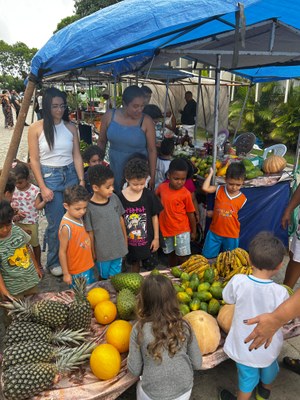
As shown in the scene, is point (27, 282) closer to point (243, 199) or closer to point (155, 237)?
point (155, 237)

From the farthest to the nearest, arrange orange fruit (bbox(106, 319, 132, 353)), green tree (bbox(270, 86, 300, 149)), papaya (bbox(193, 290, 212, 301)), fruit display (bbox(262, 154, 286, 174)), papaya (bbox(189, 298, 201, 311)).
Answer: green tree (bbox(270, 86, 300, 149)), fruit display (bbox(262, 154, 286, 174)), papaya (bbox(193, 290, 212, 301)), papaya (bbox(189, 298, 201, 311)), orange fruit (bbox(106, 319, 132, 353))

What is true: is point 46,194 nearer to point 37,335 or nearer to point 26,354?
point 37,335

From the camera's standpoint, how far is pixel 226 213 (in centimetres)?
392

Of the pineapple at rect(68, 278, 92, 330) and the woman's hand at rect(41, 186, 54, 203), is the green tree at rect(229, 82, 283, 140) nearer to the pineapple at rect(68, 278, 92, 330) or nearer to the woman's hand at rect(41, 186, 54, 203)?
the woman's hand at rect(41, 186, 54, 203)

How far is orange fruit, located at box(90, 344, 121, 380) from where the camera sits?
2.07 meters

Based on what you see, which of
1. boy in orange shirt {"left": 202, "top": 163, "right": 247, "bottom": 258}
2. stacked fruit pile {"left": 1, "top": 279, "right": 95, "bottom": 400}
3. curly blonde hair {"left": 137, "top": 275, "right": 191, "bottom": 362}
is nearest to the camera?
curly blonde hair {"left": 137, "top": 275, "right": 191, "bottom": 362}

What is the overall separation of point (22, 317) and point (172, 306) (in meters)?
1.21

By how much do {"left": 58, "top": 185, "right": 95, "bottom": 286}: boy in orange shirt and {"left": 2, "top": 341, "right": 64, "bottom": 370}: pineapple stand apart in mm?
860

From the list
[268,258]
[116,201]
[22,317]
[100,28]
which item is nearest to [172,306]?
[268,258]

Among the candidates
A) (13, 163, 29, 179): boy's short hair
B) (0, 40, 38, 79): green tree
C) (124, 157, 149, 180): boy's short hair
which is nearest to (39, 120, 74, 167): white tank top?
(13, 163, 29, 179): boy's short hair

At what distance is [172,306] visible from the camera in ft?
5.90

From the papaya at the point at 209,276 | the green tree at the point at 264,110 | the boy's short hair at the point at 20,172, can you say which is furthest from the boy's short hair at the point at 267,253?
the green tree at the point at 264,110

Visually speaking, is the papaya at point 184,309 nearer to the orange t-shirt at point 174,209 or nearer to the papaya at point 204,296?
the papaya at point 204,296

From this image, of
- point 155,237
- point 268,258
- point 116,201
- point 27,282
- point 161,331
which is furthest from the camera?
point 155,237
